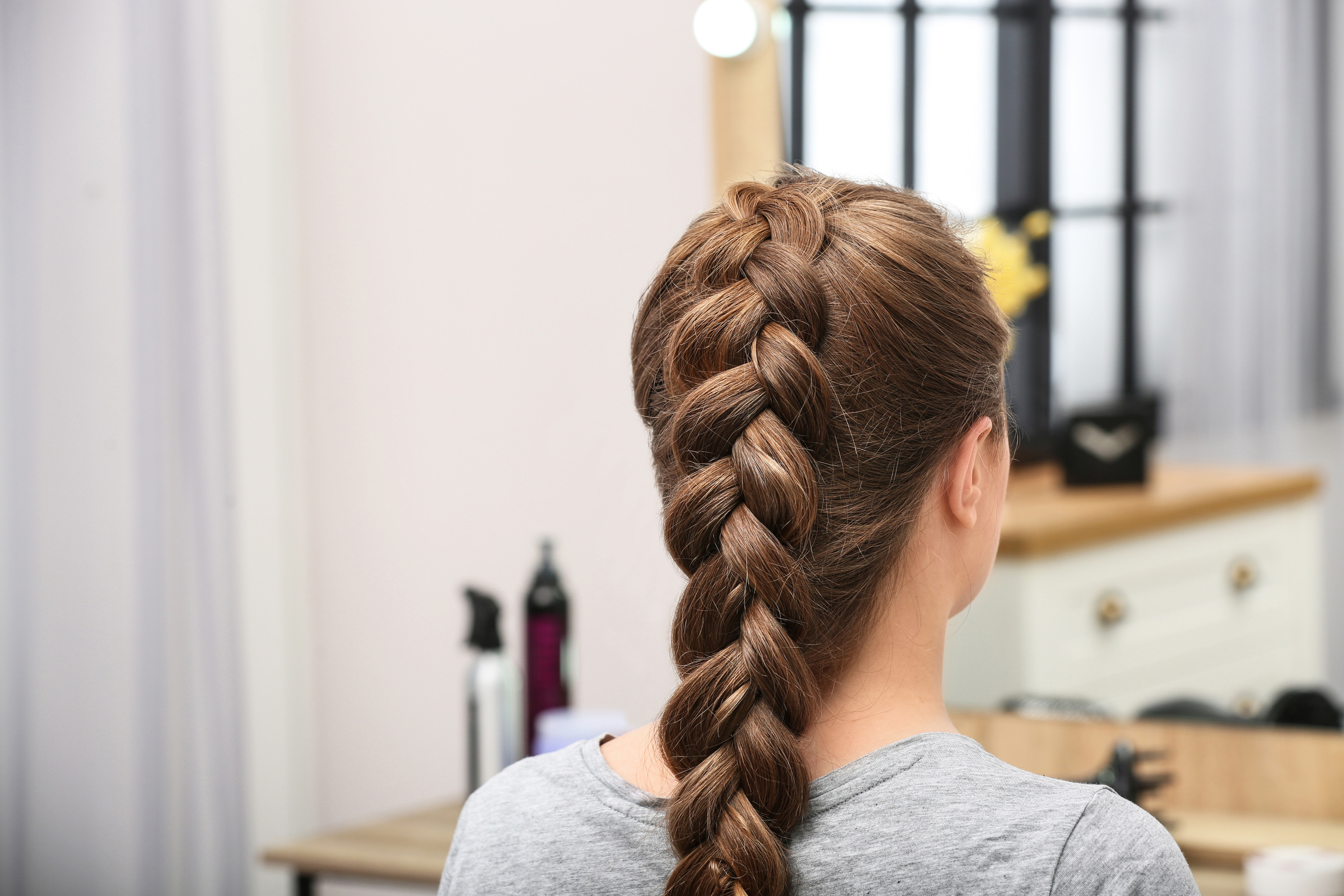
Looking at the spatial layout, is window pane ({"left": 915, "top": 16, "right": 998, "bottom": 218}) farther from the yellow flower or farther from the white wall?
the white wall

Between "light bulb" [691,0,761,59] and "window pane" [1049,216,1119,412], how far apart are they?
53 cm

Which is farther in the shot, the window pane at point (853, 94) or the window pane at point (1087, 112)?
the window pane at point (853, 94)

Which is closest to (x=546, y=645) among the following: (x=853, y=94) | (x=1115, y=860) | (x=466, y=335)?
(x=466, y=335)

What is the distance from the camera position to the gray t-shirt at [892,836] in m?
0.60

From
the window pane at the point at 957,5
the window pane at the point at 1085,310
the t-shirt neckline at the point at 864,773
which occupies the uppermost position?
the window pane at the point at 957,5

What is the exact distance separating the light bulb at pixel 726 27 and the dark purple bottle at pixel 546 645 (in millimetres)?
737

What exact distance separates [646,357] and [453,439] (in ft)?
4.20

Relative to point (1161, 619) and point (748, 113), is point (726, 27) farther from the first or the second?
point (1161, 619)

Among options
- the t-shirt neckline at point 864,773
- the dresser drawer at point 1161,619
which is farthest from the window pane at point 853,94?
the t-shirt neckline at point 864,773

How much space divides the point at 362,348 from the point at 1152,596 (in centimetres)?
124

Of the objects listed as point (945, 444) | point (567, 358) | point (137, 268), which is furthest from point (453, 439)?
point (945, 444)

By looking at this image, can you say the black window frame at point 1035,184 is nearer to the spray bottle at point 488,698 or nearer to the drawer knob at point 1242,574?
the drawer knob at point 1242,574

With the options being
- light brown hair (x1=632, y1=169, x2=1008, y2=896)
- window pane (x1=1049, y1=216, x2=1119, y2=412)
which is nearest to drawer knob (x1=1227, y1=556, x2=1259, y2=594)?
window pane (x1=1049, y1=216, x2=1119, y2=412)

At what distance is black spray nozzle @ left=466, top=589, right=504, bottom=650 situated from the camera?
58.7 inches
